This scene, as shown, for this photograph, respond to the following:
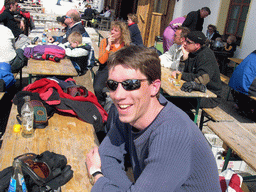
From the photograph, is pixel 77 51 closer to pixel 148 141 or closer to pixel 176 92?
pixel 176 92

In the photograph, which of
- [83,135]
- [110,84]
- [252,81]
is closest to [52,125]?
[83,135]

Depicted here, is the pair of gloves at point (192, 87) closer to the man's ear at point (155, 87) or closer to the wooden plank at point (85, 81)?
the wooden plank at point (85, 81)

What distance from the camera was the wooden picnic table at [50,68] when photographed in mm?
3562

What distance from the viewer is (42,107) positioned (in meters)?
2.26

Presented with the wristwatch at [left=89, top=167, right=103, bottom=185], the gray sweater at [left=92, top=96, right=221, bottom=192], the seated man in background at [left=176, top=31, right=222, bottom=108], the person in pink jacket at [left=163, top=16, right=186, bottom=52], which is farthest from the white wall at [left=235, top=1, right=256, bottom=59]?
the wristwatch at [left=89, top=167, right=103, bottom=185]

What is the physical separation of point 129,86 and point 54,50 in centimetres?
312

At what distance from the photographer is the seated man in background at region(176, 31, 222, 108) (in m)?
3.84

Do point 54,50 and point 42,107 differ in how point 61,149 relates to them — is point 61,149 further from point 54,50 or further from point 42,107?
point 54,50

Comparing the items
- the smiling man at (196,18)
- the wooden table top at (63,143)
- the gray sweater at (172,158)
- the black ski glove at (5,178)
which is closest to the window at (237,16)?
the smiling man at (196,18)

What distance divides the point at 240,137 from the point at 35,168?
6.28ft

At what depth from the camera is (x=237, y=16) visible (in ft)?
27.3

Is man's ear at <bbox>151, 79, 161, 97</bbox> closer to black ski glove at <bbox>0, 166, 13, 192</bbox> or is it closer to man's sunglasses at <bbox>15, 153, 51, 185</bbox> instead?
man's sunglasses at <bbox>15, 153, 51, 185</bbox>

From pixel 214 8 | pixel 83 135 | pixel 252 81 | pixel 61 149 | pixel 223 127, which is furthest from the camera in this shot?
pixel 214 8

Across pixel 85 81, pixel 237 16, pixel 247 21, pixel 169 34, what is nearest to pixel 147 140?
pixel 85 81
